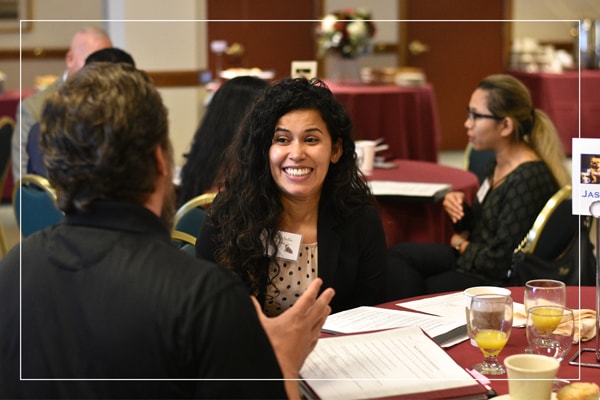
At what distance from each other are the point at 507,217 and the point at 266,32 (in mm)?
6998

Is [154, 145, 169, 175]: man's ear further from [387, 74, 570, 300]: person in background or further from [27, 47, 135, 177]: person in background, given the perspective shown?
[27, 47, 135, 177]: person in background

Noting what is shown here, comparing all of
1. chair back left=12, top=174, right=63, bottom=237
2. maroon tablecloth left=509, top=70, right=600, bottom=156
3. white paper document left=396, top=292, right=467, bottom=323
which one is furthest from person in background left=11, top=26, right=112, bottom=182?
maroon tablecloth left=509, top=70, right=600, bottom=156

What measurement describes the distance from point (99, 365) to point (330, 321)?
81cm

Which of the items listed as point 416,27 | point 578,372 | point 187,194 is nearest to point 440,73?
point 416,27

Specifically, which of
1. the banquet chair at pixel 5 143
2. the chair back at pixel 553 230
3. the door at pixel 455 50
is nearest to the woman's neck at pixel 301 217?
the chair back at pixel 553 230

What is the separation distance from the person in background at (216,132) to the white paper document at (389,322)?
136cm

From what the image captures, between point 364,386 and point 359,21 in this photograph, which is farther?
point 359,21

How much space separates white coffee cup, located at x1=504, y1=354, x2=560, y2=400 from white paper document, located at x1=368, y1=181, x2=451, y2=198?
6.96 ft

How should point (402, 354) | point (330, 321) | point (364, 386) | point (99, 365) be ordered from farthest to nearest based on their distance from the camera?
point (330, 321), point (402, 354), point (364, 386), point (99, 365)

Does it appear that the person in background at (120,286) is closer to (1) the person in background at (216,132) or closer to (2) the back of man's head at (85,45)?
(1) the person in background at (216,132)

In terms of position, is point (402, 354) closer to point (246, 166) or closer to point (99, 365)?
point (99, 365)

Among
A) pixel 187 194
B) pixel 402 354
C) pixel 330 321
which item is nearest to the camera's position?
pixel 402 354

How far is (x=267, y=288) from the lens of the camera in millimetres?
2305

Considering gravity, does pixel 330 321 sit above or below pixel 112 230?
below
